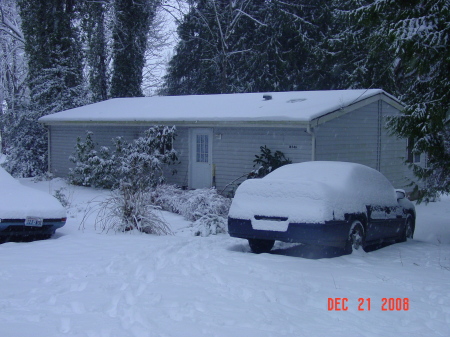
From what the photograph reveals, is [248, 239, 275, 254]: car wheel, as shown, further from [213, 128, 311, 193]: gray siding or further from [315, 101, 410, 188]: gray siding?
[315, 101, 410, 188]: gray siding

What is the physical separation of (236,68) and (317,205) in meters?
26.8

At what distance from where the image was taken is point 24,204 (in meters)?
8.93

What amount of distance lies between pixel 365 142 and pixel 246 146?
4.23 meters

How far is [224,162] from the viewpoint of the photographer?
16.6 metres

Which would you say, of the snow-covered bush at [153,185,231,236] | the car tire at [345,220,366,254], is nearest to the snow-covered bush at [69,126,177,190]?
the snow-covered bush at [153,185,231,236]

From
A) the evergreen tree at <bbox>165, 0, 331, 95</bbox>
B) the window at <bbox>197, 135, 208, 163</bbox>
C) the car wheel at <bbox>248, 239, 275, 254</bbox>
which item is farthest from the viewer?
the evergreen tree at <bbox>165, 0, 331, 95</bbox>

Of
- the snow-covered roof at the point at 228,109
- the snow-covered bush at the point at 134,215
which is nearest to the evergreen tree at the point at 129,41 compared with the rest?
the snow-covered roof at the point at 228,109

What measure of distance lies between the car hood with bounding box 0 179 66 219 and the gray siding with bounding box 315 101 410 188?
25.9ft

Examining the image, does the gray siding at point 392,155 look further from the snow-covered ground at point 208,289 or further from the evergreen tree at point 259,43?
the evergreen tree at point 259,43

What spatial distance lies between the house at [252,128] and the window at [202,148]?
3 centimetres

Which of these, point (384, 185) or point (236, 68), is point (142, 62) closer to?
point (236, 68)

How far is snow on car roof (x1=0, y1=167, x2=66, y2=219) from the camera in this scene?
28.4ft

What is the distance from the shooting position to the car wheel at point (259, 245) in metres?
8.56

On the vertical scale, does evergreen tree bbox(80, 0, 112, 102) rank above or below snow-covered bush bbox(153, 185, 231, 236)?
above
